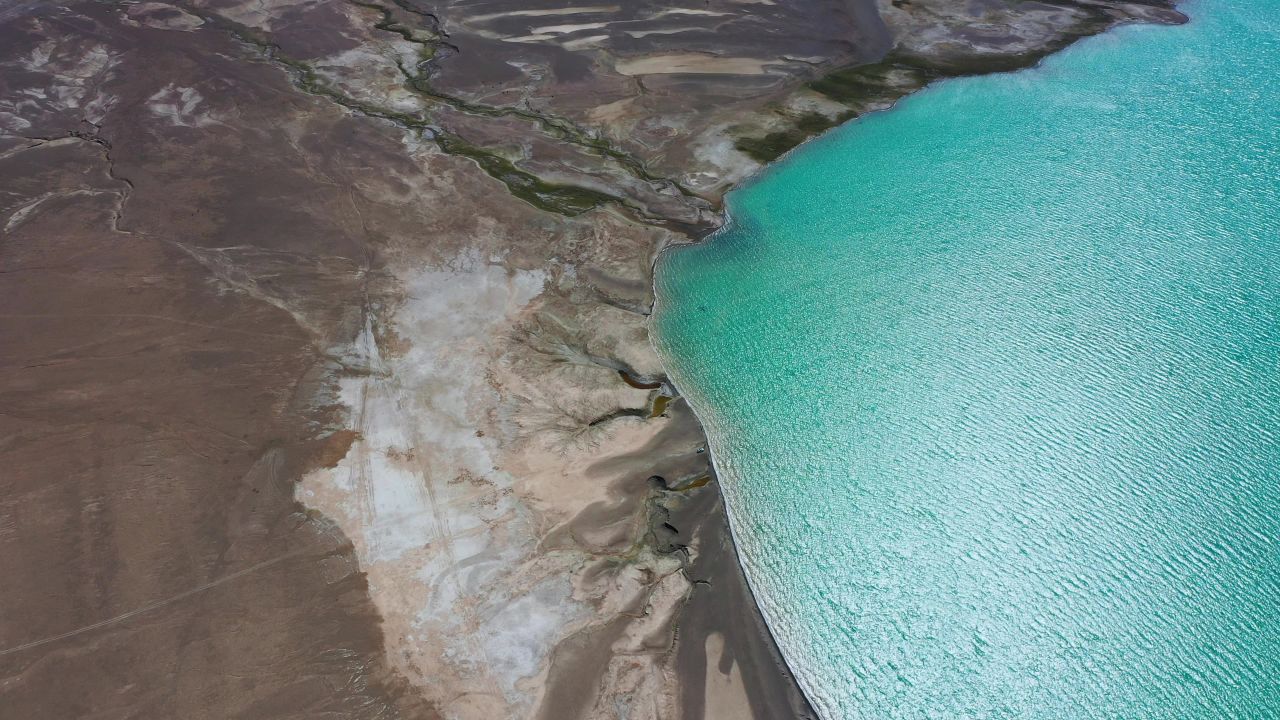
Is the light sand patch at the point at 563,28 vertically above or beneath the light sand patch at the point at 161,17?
above

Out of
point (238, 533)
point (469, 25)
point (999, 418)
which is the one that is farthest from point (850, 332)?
point (469, 25)

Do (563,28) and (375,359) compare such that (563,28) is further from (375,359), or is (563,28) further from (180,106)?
(375,359)

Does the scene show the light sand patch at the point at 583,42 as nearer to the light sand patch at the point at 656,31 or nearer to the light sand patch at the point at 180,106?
the light sand patch at the point at 656,31

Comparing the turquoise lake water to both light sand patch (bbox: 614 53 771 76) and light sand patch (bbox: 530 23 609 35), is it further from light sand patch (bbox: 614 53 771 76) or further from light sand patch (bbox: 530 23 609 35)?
light sand patch (bbox: 530 23 609 35)

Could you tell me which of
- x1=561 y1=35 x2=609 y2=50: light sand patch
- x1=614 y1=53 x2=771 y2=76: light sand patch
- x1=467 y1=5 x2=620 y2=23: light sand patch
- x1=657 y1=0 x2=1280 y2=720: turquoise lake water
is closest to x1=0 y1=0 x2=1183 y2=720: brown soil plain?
x1=614 y1=53 x2=771 y2=76: light sand patch


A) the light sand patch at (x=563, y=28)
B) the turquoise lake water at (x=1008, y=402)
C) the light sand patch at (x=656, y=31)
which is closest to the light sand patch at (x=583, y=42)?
the light sand patch at (x=563, y=28)
